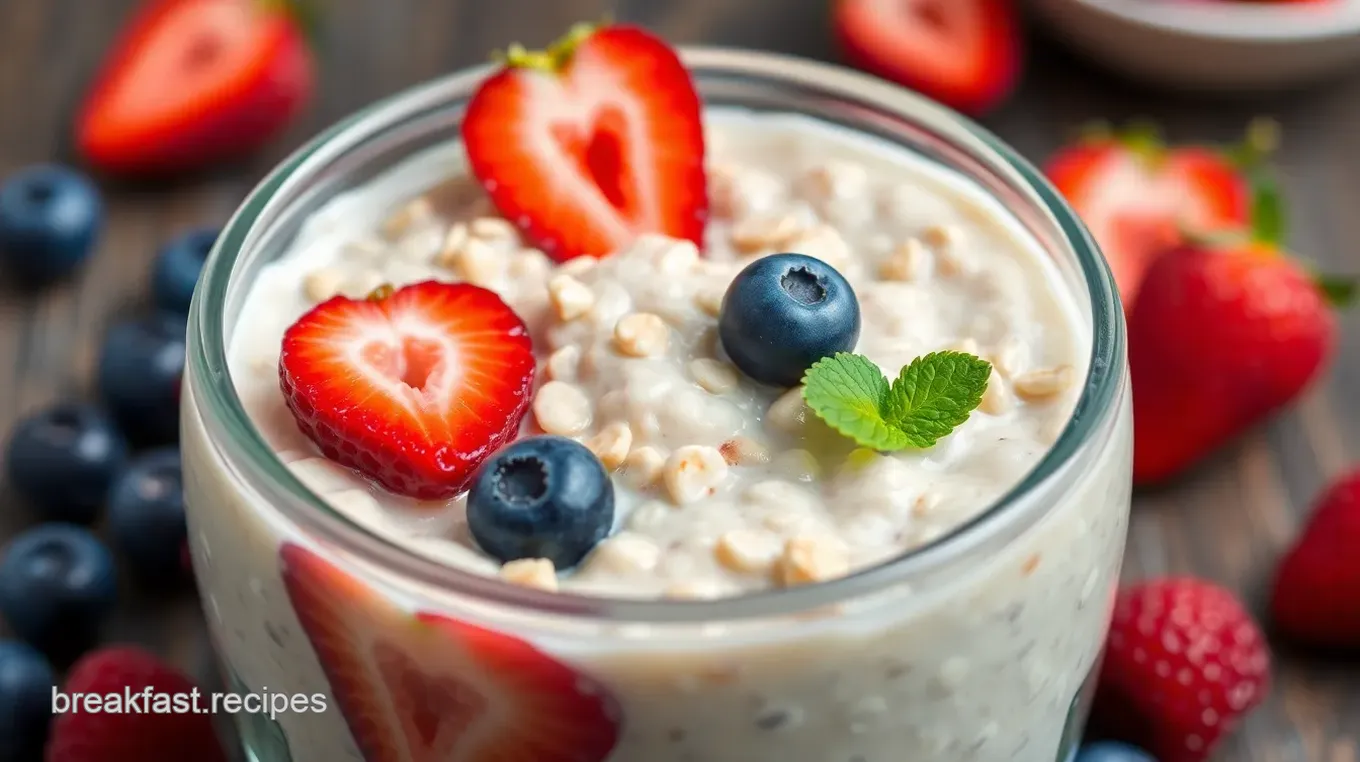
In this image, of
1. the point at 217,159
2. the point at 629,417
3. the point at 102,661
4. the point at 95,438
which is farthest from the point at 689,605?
the point at 217,159

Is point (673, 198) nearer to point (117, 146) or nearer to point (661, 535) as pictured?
point (661, 535)

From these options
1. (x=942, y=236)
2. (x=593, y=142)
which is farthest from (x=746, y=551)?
(x=593, y=142)

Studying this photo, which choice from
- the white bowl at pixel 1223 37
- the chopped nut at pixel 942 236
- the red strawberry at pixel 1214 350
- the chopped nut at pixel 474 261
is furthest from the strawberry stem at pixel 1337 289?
the chopped nut at pixel 474 261

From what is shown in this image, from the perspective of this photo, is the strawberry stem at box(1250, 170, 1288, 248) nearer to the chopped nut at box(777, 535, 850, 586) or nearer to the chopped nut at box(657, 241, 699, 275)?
the chopped nut at box(657, 241, 699, 275)

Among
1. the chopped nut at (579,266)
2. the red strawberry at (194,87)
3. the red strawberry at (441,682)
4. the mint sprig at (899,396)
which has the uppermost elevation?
the mint sprig at (899,396)

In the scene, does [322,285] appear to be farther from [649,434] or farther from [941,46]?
[941,46]

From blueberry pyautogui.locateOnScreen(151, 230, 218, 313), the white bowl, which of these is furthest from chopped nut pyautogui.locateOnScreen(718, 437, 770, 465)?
the white bowl

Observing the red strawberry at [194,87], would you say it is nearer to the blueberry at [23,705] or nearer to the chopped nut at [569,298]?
the blueberry at [23,705]
